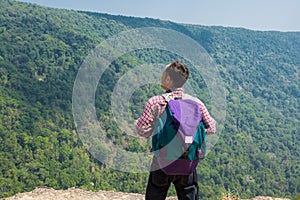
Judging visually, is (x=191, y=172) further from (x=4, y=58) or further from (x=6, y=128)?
(x=4, y=58)

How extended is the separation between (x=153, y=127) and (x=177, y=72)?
1.27ft

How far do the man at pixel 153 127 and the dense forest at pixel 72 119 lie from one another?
1.32 ft

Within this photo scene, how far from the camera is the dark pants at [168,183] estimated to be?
2453 millimetres

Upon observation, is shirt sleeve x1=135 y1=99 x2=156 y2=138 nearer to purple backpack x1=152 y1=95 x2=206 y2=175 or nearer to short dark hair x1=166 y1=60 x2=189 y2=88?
purple backpack x1=152 y1=95 x2=206 y2=175

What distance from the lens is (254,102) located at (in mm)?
105688

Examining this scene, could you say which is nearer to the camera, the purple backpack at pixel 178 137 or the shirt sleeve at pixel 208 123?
the purple backpack at pixel 178 137

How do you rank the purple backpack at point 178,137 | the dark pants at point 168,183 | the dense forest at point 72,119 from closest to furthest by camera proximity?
the purple backpack at point 178,137 < the dark pants at point 168,183 < the dense forest at point 72,119

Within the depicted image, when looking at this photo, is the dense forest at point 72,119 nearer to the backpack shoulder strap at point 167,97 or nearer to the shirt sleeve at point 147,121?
the backpack shoulder strap at point 167,97

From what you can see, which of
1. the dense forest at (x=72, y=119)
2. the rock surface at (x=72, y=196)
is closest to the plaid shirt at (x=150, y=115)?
the dense forest at (x=72, y=119)

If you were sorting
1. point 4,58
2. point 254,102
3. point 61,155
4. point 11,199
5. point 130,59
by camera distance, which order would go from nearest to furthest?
point 11,199, point 61,155, point 4,58, point 130,59, point 254,102

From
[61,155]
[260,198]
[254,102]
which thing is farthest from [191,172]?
[254,102]

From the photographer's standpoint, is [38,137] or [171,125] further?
[38,137]

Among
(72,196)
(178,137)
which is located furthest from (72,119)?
(178,137)

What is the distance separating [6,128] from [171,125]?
182 feet
